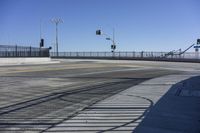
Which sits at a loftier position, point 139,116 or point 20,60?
point 20,60

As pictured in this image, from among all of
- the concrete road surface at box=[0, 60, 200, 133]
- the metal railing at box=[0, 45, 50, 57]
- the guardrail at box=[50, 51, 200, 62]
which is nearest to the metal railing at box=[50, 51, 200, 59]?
the guardrail at box=[50, 51, 200, 62]

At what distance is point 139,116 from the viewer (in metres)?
9.95

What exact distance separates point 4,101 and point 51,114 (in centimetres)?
295

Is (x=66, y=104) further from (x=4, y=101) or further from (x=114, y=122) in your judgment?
(x=114, y=122)

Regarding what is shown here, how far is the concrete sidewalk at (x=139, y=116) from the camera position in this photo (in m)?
8.57

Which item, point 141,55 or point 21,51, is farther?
point 141,55

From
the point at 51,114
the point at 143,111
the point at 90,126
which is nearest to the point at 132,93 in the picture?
the point at 143,111

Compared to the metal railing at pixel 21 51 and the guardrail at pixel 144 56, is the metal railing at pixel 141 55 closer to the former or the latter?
the guardrail at pixel 144 56

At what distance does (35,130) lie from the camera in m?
8.38

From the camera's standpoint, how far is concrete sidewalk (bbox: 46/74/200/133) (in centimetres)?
857

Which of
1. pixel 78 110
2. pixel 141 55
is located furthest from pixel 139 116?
pixel 141 55

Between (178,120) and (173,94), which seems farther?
(173,94)

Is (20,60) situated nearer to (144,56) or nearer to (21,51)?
(21,51)

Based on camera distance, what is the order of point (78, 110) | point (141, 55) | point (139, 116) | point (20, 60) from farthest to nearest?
point (141, 55)
point (20, 60)
point (78, 110)
point (139, 116)
